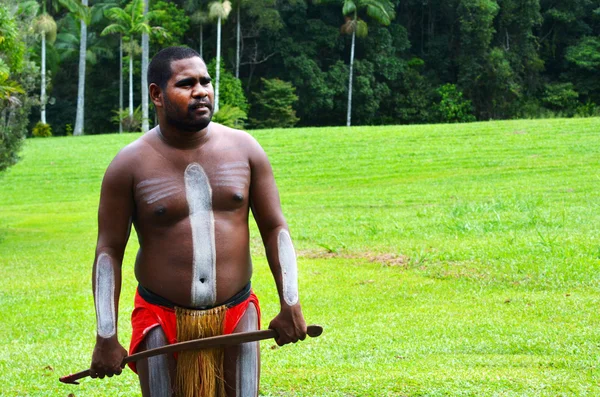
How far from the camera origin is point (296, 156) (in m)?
31.9

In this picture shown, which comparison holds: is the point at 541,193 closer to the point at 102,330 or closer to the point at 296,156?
the point at 296,156

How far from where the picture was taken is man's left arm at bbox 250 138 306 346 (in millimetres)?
3961

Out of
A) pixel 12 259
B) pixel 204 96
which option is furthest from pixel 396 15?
pixel 204 96

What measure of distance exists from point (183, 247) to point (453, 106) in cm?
5120

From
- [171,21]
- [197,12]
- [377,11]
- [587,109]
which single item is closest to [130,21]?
[171,21]

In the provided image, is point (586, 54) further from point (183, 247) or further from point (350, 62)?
point (183, 247)

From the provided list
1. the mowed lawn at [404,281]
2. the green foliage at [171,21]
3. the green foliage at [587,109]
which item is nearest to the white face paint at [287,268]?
the mowed lawn at [404,281]

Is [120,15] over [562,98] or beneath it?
over

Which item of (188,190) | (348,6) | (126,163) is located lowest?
(188,190)

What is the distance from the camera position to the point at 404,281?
472 inches

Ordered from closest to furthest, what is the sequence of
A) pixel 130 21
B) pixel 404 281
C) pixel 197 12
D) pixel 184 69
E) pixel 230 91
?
pixel 184 69
pixel 404 281
pixel 130 21
pixel 230 91
pixel 197 12

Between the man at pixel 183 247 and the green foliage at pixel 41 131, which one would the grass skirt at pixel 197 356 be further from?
the green foliage at pixel 41 131

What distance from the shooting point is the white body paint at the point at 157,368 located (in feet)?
13.1

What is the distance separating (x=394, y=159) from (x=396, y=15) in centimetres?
3266
